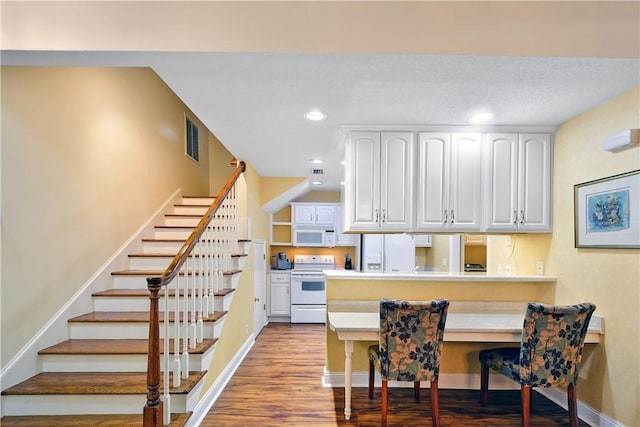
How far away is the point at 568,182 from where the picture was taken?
291cm

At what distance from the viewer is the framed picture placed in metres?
2.29

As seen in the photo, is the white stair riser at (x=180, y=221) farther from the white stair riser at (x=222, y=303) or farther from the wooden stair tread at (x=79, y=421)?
the wooden stair tread at (x=79, y=421)

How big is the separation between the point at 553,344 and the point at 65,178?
3905mm

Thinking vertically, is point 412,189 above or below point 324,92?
below

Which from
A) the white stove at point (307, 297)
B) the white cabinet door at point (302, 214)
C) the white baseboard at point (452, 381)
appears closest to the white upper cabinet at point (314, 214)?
the white cabinet door at point (302, 214)

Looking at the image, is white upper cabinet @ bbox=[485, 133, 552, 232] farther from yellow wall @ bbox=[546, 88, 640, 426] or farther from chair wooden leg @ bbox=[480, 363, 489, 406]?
chair wooden leg @ bbox=[480, 363, 489, 406]

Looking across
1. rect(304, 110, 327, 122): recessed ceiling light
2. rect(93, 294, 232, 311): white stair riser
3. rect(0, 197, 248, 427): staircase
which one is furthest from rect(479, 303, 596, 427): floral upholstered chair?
rect(93, 294, 232, 311): white stair riser

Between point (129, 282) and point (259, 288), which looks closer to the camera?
point (129, 282)

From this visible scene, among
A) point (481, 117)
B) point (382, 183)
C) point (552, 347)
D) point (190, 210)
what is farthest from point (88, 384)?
point (481, 117)

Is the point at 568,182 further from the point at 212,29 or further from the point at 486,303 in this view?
the point at 212,29

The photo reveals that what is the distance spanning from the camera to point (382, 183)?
3139 millimetres

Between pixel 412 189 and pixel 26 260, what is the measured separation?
10.00ft

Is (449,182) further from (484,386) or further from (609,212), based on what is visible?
(484,386)

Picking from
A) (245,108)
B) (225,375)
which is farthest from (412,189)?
(225,375)
